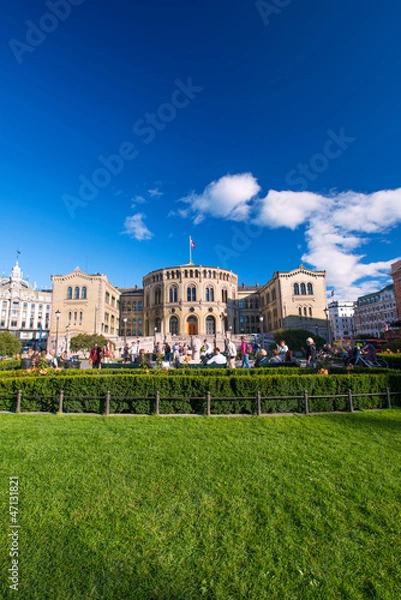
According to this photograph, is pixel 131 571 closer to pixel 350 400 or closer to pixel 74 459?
pixel 74 459

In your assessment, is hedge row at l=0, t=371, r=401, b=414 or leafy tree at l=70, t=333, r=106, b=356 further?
leafy tree at l=70, t=333, r=106, b=356

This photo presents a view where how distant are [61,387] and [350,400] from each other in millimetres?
8880

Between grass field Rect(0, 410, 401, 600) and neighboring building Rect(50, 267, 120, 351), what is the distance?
153ft

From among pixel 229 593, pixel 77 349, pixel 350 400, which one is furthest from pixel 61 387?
pixel 77 349

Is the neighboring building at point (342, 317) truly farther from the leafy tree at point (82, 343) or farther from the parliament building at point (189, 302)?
the leafy tree at point (82, 343)

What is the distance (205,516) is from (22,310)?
9807 cm

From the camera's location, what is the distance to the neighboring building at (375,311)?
287 feet

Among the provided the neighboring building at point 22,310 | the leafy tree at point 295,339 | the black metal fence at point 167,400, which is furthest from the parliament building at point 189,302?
the black metal fence at point 167,400

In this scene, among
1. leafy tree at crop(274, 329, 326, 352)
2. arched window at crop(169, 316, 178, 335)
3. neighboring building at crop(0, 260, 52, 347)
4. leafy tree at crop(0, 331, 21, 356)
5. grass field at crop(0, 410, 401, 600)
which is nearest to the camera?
grass field at crop(0, 410, 401, 600)

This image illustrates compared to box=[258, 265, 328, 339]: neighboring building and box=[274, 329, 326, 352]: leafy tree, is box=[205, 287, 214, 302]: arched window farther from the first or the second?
box=[274, 329, 326, 352]: leafy tree

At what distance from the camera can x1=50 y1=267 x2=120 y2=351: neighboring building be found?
5088 cm

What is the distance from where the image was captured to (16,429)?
23.5 ft

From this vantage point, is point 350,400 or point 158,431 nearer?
point 158,431

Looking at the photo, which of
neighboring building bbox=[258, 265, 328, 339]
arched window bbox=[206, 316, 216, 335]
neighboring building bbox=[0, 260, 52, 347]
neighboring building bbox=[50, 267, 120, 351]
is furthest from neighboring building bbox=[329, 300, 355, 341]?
neighboring building bbox=[0, 260, 52, 347]
